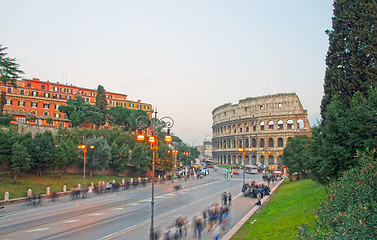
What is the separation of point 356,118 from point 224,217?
29.5 feet

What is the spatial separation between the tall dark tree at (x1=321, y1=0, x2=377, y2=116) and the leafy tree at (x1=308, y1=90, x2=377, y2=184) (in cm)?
288

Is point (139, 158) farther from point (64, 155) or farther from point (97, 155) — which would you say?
point (64, 155)

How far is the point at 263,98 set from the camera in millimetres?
103562

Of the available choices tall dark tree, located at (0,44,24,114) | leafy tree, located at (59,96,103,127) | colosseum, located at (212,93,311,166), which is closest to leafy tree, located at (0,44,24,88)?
tall dark tree, located at (0,44,24,114)

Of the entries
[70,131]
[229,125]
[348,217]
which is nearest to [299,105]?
[229,125]

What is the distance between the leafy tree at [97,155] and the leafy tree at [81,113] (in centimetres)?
2209

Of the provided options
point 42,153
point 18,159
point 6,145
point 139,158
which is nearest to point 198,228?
point 18,159

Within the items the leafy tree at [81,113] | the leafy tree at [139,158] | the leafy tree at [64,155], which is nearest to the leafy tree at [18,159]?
the leafy tree at [64,155]

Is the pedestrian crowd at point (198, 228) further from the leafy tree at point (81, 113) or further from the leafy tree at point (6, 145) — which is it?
the leafy tree at point (81, 113)

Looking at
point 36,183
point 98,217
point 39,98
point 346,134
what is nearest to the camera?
point 346,134

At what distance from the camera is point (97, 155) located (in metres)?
43.8

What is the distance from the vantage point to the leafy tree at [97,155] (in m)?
43.7

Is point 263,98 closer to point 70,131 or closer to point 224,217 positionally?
point 70,131

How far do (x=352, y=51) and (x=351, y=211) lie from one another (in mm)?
15203
